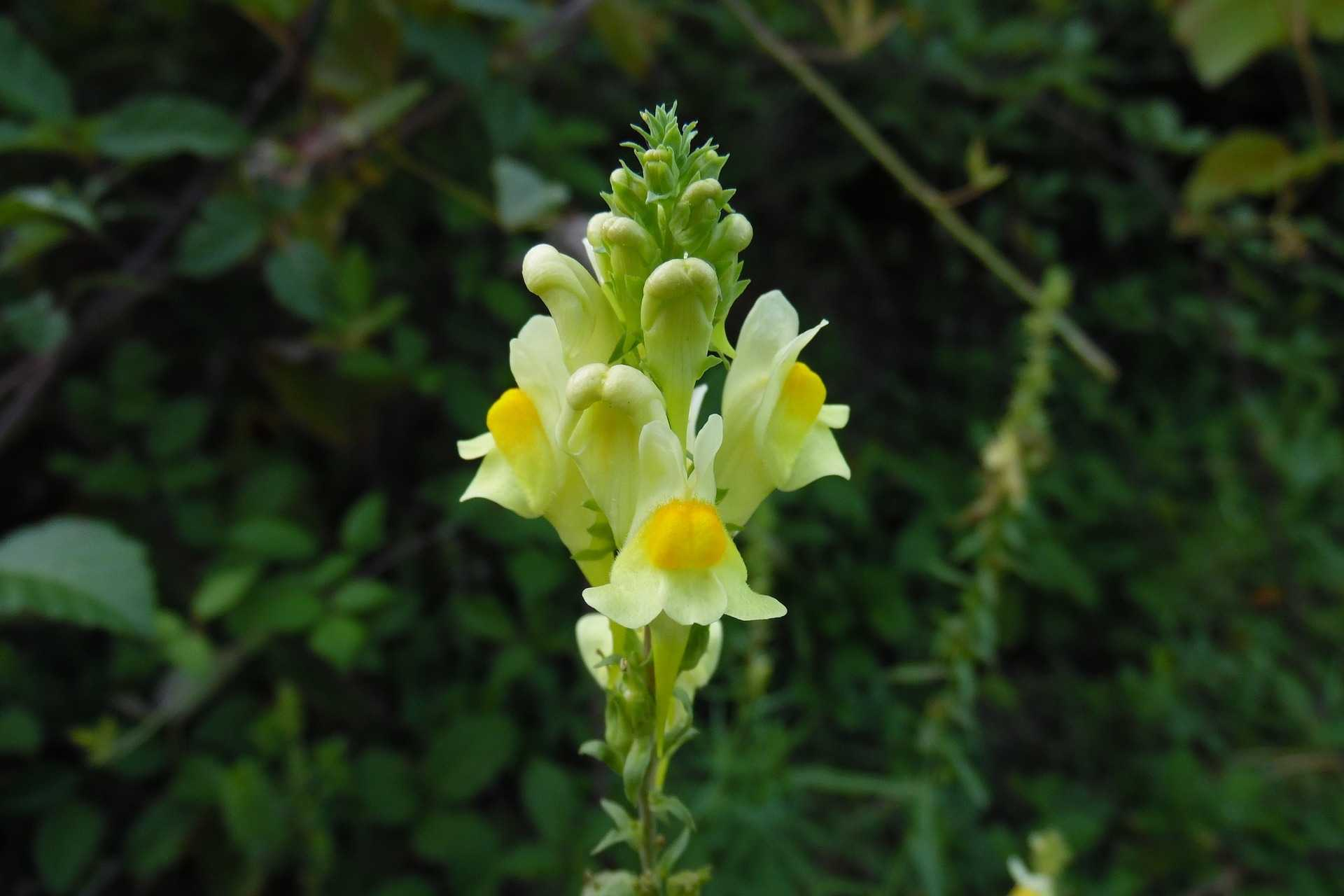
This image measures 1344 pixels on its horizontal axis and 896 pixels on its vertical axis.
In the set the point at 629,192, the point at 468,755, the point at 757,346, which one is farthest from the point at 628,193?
the point at 468,755

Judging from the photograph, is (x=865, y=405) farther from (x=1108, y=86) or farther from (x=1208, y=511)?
(x=1108, y=86)

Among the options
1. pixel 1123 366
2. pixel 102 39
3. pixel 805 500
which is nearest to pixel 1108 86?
pixel 1123 366

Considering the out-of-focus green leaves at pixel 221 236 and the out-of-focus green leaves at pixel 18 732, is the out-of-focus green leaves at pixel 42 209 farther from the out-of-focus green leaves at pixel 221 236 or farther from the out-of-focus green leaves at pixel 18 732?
the out-of-focus green leaves at pixel 18 732

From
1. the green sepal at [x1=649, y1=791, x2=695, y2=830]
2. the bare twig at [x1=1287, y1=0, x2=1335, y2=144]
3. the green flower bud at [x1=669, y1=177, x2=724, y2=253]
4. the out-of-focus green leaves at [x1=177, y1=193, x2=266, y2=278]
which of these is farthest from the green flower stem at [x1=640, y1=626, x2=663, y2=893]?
the bare twig at [x1=1287, y1=0, x2=1335, y2=144]

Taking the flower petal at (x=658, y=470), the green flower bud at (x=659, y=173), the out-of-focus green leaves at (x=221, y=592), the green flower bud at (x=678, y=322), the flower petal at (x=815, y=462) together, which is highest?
the out-of-focus green leaves at (x=221, y=592)

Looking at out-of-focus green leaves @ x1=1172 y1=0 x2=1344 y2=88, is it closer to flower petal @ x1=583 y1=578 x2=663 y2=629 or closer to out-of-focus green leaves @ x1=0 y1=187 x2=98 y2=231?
flower petal @ x1=583 y1=578 x2=663 y2=629

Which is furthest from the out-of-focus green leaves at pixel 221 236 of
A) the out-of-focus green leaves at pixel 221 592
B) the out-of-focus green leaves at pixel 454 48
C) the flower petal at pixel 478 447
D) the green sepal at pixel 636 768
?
the green sepal at pixel 636 768
